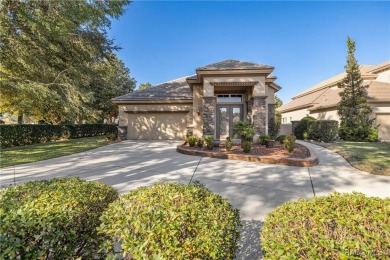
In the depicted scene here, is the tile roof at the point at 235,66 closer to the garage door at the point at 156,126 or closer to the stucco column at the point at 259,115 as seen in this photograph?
the stucco column at the point at 259,115

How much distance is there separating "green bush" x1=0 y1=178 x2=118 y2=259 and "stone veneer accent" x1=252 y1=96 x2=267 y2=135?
1017 cm

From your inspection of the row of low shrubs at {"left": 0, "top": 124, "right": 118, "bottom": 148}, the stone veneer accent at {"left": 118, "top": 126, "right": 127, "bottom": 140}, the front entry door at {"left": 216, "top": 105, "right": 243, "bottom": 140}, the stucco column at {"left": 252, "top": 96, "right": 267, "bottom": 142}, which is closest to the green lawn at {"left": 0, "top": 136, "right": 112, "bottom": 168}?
the row of low shrubs at {"left": 0, "top": 124, "right": 118, "bottom": 148}

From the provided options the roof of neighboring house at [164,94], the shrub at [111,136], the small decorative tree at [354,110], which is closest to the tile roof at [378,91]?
the small decorative tree at [354,110]

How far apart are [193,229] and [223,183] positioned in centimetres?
373

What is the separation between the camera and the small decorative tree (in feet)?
48.1

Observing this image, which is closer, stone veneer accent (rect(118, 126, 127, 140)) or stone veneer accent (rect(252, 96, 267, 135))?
stone veneer accent (rect(252, 96, 267, 135))

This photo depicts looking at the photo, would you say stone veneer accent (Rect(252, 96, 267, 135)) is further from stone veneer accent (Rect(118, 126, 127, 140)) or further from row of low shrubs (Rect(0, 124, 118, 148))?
row of low shrubs (Rect(0, 124, 118, 148))

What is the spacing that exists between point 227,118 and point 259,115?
7.77 ft

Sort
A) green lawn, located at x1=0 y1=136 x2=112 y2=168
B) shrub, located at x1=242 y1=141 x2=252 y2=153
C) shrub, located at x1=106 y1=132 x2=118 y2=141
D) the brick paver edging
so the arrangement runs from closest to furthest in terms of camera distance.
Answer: the brick paver edging → green lawn, located at x1=0 y1=136 x2=112 y2=168 → shrub, located at x1=242 y1=141 x2=252 y2=153 → shrub, located at x1=106 y1=132 x2=118 y2=141

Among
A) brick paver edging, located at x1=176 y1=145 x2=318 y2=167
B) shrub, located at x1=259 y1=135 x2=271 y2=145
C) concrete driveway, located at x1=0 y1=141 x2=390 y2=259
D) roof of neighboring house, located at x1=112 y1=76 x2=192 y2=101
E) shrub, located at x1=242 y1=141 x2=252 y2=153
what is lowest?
concrete driveway, located at x1=0 y1=141 x2=390 y2=259

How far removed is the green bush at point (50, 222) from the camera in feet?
5.24

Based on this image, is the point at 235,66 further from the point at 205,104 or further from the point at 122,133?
the point at 122,133

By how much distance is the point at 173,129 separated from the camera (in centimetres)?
1655

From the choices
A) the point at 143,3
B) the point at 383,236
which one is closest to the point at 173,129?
the point at 143,3
